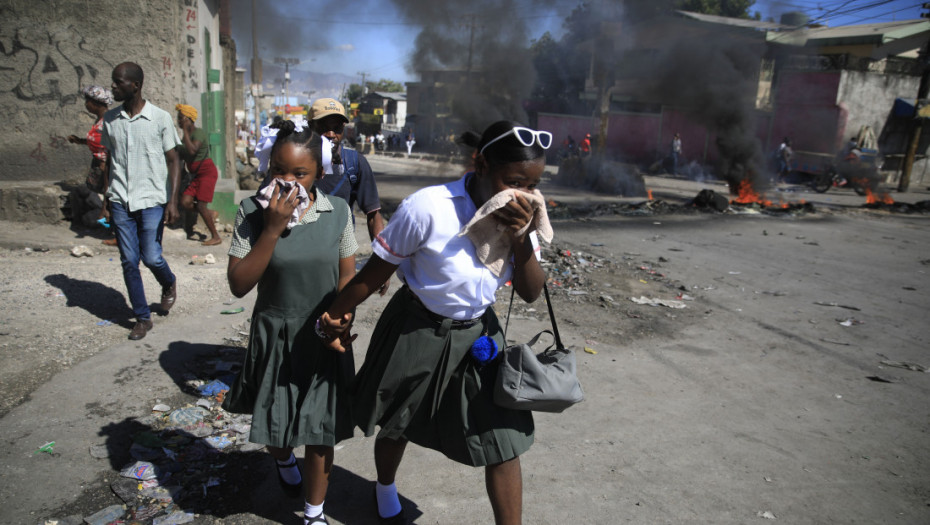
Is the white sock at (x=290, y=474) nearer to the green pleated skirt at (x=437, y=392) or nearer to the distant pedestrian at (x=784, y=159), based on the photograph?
the green pleated skirt at (x=437, y=392)

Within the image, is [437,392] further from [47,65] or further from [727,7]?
[727,7]

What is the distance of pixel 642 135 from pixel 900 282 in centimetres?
2275

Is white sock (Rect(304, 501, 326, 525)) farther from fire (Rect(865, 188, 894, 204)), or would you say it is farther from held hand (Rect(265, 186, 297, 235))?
fire (Rect(865, 188, 894, 204))

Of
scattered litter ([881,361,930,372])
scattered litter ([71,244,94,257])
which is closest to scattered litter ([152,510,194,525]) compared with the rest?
scattered litter ([71,244,94,257])

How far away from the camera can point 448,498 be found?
8.21ft

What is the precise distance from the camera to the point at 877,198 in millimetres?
15875

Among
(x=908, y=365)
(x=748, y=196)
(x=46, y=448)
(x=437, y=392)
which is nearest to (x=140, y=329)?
(x=46, y=448)

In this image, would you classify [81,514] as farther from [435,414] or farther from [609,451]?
[609,451]

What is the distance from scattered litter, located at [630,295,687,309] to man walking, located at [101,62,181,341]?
161 inches

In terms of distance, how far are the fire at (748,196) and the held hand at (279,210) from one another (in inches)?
535

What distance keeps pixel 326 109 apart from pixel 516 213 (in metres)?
1.83

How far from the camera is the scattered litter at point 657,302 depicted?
5.64 m

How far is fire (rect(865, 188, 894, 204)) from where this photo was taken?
14.9 m

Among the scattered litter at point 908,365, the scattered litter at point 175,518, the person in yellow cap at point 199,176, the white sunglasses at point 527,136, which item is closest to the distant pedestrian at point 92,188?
the person in yellow cap at point 199,176
